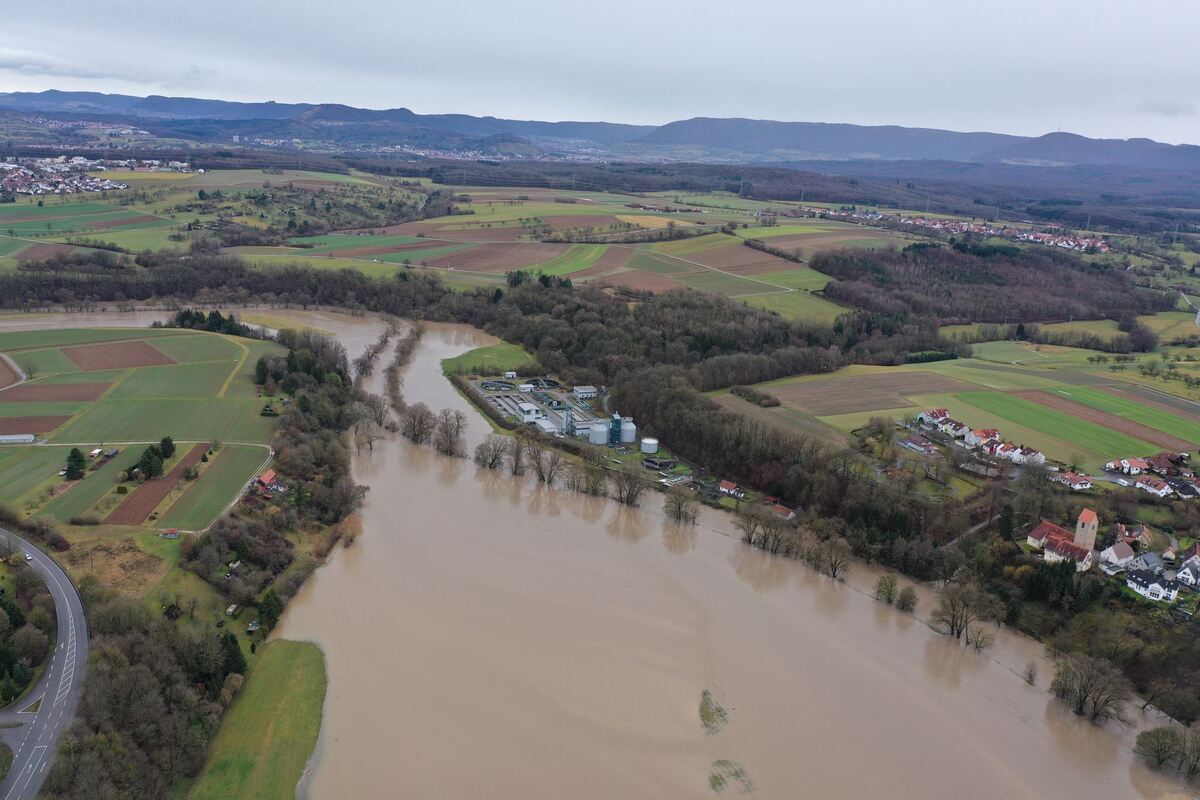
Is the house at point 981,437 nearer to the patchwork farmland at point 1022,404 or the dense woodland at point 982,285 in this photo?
the patchwork farmland at point 1022,404

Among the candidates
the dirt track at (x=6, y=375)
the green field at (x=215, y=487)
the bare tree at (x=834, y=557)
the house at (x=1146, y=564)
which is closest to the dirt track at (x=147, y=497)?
the green field at (x=215, y=487)

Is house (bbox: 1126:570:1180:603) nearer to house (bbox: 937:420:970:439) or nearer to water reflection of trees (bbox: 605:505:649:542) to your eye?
house (bbox: 937:420:970:439)

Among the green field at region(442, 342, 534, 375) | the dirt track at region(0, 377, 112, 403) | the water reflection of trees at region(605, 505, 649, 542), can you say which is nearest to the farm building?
the green field at region(442, 342, 534, 375)

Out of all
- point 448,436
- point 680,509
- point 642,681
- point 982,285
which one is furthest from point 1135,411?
point 448,436

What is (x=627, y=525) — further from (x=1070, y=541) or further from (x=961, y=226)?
(x=961, y=226)

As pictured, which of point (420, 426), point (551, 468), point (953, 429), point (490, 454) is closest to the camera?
point (551, 468)
